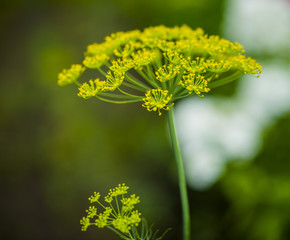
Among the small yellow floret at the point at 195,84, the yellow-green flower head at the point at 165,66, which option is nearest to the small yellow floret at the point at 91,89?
the yellow-green flower head at the point at 165,66

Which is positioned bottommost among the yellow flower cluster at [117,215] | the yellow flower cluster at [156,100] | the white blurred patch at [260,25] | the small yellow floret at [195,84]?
the yellow flower cluster at [117,215]

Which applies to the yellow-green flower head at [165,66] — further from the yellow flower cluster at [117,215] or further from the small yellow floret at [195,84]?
the yellow flower cluster at [117,215]

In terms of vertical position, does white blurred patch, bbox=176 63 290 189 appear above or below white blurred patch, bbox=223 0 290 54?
below

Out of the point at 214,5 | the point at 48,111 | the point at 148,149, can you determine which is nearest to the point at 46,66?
the point at 48,111

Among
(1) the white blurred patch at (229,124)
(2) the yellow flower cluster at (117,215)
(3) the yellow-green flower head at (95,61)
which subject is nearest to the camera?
(2) the yellow flower cluster at (117,215)

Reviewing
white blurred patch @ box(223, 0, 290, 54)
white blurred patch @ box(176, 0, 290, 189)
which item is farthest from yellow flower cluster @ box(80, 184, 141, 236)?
white blurred patch @ box(223, 0, 290, 54)

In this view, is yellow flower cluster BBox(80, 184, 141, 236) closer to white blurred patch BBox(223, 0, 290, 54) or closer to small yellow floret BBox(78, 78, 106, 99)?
small yellow floret BBox(78, 78, 106, 99)

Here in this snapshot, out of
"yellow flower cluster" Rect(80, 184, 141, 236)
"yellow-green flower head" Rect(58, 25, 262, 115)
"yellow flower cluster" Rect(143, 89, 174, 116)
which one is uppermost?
"yellow-green flower head" Rect(58, 25, 262, 115)

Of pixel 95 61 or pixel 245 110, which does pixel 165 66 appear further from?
pixel 245 110

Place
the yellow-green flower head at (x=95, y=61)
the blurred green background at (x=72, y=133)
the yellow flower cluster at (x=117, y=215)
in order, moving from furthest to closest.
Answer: the blurred green background at (x=72, y=133) → the yellow-green flower head at (x=95, y=61) → the yellow flower cluster at (x=117, y=215)
